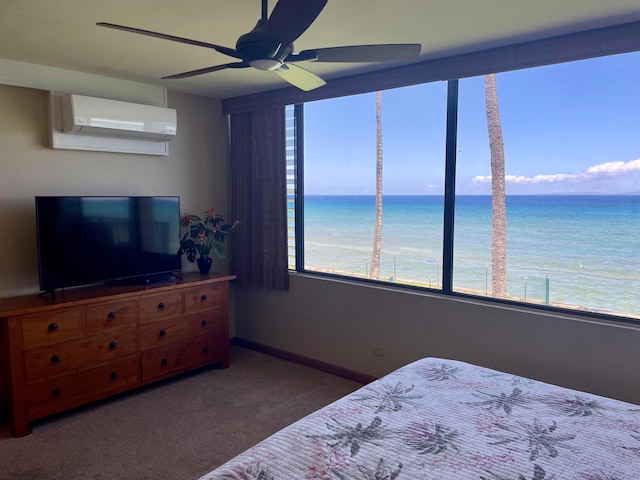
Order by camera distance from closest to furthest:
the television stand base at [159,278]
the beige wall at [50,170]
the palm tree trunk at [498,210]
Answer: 1. the beige wall at [50,170]
2. the palm tree trunk at [498,210]
3. the television stand base at [159,278]

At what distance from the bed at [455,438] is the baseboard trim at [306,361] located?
1645 mm

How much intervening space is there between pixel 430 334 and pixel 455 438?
1.67 metres

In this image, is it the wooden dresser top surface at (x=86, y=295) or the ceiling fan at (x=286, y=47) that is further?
the wooden dresser top surface at (x=86, y=295)

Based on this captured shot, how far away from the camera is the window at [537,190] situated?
2795 millimetres

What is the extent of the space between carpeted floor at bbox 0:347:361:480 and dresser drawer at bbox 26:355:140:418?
4.2 inches

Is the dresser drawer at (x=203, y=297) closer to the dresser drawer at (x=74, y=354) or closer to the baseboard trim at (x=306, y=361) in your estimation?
the dresser drawer at (x=74, y=354)

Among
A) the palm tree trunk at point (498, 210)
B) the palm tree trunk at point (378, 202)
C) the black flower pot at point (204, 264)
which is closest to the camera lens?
the palm tree trunk at point (498, 210)

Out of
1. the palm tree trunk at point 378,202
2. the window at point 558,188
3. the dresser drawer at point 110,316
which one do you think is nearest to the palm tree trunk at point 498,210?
the window at point 558,188

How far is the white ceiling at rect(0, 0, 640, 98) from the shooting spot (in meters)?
2.08

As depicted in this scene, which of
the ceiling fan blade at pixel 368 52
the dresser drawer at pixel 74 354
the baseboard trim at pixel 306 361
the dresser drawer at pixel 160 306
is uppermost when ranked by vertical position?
the ceiling fan blade at pixel 368 52

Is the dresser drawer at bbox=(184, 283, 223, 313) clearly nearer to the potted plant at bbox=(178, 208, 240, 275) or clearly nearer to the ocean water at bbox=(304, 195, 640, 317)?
the potted plant at bbox=(178, 208, 240, 275)

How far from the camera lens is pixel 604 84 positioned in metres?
3.02

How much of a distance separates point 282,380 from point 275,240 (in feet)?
3.95

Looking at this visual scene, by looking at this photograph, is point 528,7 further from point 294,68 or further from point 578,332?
point 578,332
